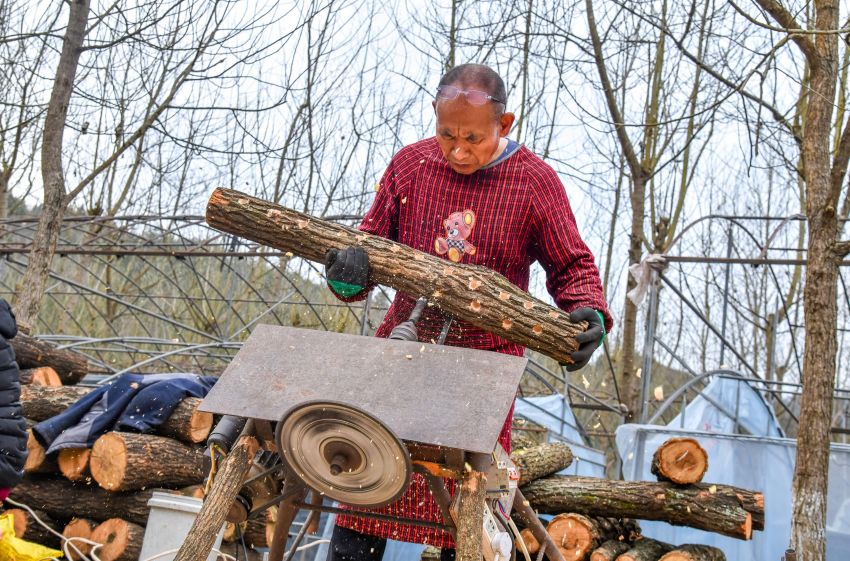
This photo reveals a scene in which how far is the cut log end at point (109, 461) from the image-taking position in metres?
5.14

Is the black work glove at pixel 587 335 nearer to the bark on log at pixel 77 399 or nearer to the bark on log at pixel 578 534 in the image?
the bark on log at pixel 578 534

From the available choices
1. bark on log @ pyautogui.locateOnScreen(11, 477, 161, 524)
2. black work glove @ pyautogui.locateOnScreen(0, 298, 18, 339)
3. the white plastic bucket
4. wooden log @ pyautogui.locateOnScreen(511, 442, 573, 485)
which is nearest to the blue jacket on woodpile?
black work glove @ pyautogui.locateOnScreen(0, 298, 18, 339)

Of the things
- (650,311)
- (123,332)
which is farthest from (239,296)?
(650,311)

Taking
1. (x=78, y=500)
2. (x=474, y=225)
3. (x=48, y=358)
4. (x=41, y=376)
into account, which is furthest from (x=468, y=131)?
(x=48, y=358)

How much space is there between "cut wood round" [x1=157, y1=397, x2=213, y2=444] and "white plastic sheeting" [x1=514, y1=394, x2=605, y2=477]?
11.5ft

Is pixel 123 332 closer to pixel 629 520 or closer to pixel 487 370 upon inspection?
pixel 629 520

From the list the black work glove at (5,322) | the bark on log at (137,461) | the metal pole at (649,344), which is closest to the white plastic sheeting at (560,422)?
the metal pole at (649,344)

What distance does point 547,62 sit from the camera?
12.7 m

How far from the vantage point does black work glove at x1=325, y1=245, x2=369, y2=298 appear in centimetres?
250

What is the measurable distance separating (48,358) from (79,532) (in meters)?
1.92

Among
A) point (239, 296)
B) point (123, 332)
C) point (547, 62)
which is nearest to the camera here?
point (547, 62)

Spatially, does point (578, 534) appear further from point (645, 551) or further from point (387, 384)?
point (387, 384)

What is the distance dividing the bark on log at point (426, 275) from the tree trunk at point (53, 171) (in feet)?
14.4

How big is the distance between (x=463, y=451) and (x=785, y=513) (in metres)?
4.83
